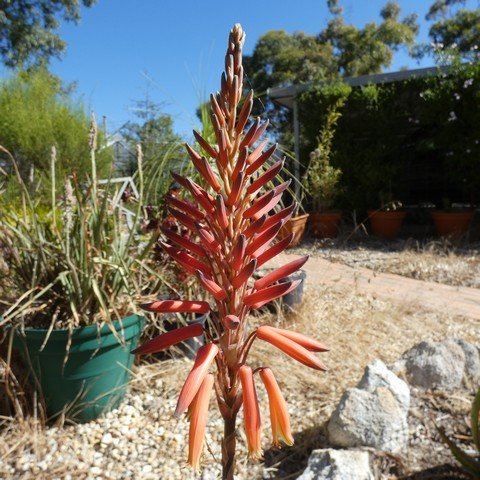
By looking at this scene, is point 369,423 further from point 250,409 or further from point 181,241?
point 181,241

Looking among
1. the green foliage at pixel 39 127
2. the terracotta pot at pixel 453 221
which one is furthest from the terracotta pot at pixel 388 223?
the green foliage at pixel 39 127

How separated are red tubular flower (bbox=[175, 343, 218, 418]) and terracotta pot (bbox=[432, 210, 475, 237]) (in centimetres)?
835

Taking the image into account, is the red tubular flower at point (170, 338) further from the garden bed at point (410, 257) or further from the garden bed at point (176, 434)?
the garden bed at point (410, 257)

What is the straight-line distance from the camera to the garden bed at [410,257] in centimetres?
569

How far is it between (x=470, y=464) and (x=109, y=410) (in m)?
1.82

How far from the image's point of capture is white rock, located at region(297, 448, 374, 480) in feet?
5.53

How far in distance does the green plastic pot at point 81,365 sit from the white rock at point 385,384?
1255mm

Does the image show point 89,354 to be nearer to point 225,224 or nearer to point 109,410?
point 109,410

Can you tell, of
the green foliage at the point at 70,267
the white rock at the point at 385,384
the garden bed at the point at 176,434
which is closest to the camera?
the garden bed at the point at 176,434

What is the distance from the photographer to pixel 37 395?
7.47ft

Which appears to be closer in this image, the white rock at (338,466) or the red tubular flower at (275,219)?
the red tubular flower at (275,219)

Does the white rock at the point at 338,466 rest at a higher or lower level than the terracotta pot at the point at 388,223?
lower

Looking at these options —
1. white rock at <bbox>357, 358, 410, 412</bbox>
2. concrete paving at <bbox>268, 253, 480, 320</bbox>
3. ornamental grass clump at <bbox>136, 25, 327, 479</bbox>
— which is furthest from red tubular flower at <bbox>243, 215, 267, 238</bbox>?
concrete paving at <bbox>268, 253, 480, 320</bbox>

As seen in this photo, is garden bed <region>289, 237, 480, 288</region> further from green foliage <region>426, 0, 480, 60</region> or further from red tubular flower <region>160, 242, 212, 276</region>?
green foliage <region>426, 0, 480, 60</region>
